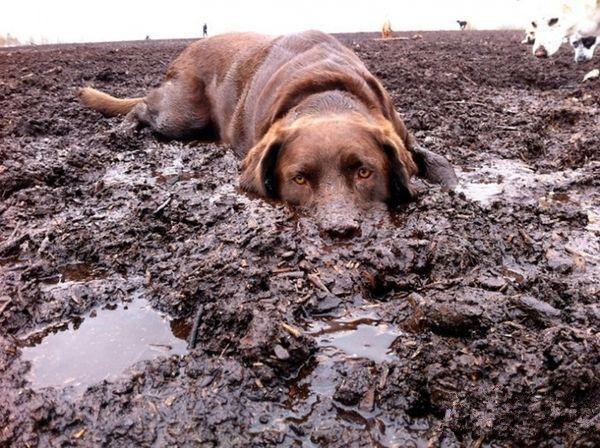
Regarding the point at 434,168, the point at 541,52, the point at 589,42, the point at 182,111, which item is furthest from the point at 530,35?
the point at 434,168

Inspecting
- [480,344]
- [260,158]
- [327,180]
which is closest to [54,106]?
[260,158]

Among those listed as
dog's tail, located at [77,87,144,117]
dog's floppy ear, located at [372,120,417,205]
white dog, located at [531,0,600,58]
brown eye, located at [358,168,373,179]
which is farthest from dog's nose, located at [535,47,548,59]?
brown eye, located at [358,168,373,179]

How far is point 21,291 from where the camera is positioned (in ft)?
9.13

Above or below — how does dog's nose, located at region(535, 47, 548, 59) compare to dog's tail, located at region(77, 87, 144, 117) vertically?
above

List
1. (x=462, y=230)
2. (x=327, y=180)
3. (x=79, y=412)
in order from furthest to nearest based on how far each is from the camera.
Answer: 1. (x=327, y=180)
2. (x=462, y=230)
3. (x=79, y=412)

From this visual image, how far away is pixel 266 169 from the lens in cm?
419

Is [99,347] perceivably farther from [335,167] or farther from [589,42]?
[589,42]

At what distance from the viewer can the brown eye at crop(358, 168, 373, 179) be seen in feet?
12.5

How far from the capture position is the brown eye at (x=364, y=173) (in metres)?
3.82

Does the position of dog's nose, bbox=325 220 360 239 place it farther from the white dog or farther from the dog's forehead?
the white dog

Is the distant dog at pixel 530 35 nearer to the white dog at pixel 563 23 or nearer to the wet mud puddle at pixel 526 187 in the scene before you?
the white dog at pixel 563 23

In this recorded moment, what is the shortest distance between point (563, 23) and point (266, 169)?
9894mm

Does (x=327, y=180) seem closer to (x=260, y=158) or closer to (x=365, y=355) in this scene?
(x=260, y=158)

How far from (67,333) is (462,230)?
2035 mm
